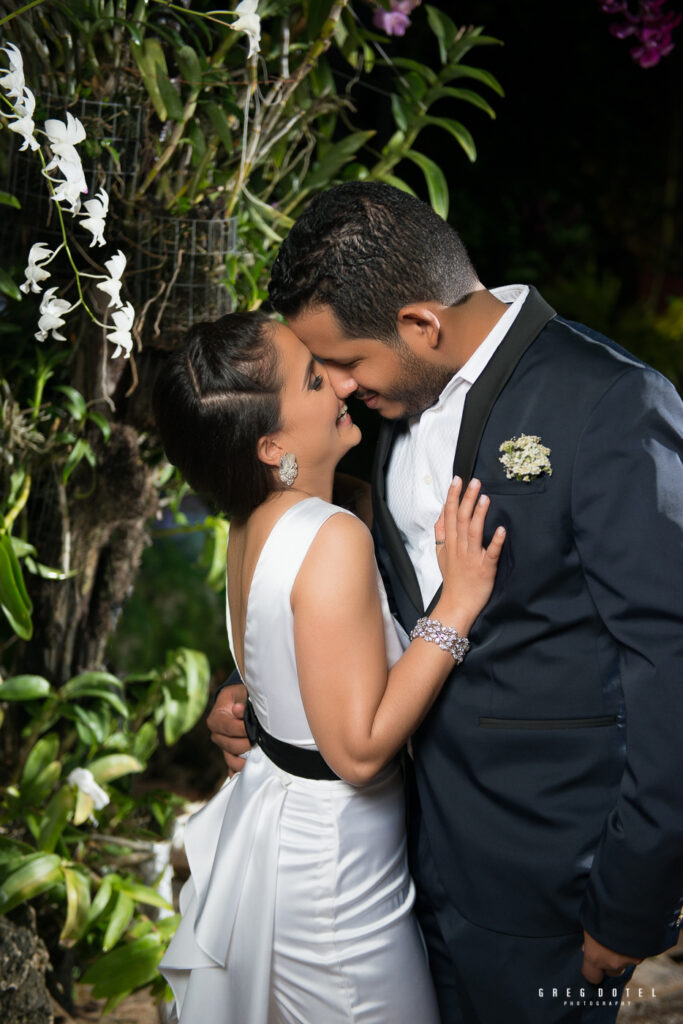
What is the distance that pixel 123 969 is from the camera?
1.97 m

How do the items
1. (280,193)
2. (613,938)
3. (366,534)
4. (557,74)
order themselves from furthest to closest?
1. (557,74)
2. (280,193)
3. (366,534)
4. (613,938)

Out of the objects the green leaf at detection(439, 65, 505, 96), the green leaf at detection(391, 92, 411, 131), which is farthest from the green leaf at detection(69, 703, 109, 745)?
the green leaf at detection(439, 65, 505, 96)

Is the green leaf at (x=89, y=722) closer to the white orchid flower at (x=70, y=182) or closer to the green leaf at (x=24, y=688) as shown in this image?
the green leaf at (x=24, y=688)

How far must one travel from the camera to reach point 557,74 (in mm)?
4441

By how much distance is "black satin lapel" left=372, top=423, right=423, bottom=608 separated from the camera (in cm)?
145

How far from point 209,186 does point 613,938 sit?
1.46m

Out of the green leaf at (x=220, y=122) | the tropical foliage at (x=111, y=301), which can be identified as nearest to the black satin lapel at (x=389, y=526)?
the tropical foliage at (x=111, y=301)

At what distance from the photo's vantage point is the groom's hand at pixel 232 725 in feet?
5.36

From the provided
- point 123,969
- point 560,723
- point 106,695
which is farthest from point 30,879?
point 560,723

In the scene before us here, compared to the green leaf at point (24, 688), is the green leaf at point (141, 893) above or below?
below

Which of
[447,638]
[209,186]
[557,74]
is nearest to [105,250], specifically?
[209,186]

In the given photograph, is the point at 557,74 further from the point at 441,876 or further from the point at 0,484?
the point at 441,876

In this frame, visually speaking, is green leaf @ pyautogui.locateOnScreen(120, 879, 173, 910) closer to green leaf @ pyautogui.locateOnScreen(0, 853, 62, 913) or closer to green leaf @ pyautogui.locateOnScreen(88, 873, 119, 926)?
green leaf @ pyautogui.locateOnScreen(88, 873, 119, 926)

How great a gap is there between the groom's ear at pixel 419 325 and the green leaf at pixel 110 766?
1288mm
